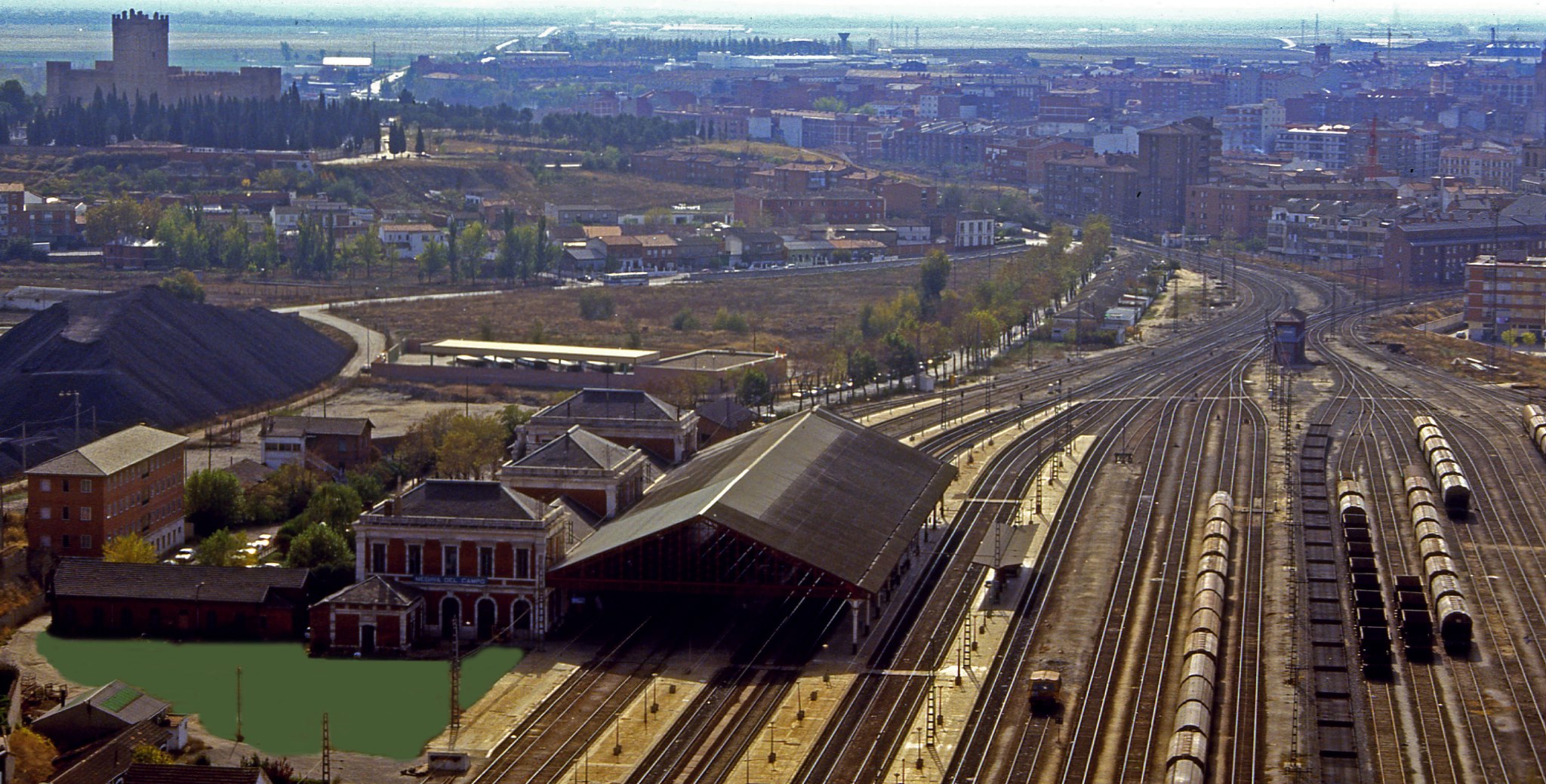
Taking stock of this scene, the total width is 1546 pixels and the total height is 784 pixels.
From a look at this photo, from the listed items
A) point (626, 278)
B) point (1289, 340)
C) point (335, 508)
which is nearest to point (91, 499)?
point (335, 508)

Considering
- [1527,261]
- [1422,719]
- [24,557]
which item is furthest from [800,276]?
[1422,719]

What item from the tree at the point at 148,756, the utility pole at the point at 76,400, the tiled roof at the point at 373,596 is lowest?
the tree at the point at 148,756

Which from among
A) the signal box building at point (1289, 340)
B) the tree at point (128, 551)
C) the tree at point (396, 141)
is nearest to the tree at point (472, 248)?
the tree at point (396, 141)

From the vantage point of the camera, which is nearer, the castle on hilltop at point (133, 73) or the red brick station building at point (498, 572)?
the red brick station building at point (498, 572)

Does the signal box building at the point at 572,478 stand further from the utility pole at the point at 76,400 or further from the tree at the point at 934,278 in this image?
the tree at the point at 934,278

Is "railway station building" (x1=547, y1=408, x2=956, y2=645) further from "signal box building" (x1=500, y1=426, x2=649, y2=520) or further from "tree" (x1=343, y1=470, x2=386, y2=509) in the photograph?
"tree" (x1=343, y1=470, x2=386, y2=509)

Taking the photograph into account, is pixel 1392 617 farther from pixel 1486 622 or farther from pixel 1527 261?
pixel 1527 261

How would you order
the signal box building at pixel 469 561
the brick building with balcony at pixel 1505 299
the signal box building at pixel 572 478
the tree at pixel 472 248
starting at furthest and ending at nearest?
the tree at pixel 472 248 → the brick building with balcony at pixel 1505 299 → the signal box building at pixel 572 478 → the signal box building at pixel 469 561
